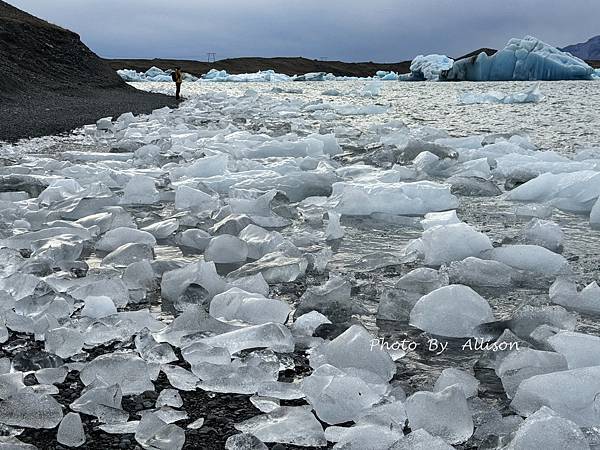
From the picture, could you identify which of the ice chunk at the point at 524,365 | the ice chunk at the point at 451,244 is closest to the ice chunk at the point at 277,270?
the ice chunk at the point at 451,244

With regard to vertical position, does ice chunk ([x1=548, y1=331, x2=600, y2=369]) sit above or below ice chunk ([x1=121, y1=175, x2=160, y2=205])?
above

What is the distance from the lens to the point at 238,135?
6.83 meters

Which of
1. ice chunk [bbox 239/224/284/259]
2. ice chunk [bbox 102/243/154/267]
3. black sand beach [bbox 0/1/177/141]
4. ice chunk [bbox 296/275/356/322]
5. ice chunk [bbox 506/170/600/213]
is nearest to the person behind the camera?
ice chunk [bbox 296/275/356/322]

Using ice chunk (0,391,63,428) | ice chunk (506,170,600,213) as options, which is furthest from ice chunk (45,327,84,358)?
ice chunk (506,170,600,213)

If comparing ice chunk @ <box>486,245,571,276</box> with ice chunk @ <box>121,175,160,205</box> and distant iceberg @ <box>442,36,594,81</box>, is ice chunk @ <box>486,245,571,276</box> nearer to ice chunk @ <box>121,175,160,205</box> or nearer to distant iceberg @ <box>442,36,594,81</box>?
ice chunk @ <box>121,175,160,205</box>

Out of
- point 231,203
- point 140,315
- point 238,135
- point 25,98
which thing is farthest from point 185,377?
point 25,98

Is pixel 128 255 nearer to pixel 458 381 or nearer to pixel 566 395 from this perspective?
pixel 458 381

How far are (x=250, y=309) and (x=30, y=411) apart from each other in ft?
2.26

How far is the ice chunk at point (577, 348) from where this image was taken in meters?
1.40

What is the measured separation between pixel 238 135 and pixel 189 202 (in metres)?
3.50

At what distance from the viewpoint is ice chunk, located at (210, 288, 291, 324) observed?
179cm

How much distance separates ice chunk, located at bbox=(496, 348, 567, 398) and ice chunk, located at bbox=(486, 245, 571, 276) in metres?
0.87

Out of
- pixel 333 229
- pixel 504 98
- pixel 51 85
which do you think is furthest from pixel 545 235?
pixel 504 98

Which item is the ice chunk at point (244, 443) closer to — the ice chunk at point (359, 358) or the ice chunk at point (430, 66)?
the ice chunk at point (359, 358)
